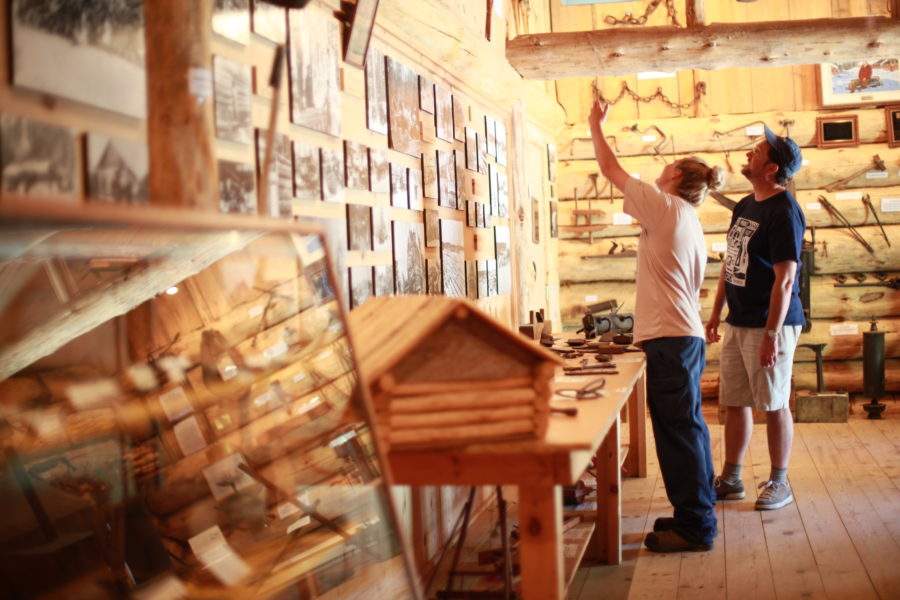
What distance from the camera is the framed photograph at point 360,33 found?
3189mm

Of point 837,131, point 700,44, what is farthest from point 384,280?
point 837,131

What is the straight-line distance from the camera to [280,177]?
2641mm

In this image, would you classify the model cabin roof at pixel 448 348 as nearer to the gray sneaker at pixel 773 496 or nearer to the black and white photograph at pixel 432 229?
the black and white photograph at pixel 432 229

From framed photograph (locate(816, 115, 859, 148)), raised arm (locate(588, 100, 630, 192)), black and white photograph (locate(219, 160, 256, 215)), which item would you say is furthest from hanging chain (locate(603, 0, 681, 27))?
black and white photograph (locate(219, 160, 256, 215))

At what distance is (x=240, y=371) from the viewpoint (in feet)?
8.61

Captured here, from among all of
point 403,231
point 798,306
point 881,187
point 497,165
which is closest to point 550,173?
point 497,165

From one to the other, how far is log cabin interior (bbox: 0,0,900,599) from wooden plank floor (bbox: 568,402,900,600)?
0.06 ft

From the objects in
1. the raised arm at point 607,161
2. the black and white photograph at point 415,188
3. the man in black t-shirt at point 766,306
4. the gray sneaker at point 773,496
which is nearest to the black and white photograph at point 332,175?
the black and white photograph at point 415,188

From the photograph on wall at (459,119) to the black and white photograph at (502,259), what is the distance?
2.94 ft

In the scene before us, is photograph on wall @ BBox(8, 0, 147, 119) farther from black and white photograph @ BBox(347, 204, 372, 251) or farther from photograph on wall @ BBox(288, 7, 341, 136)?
black and white photograph @ BBox(347, 204, 372, 251)

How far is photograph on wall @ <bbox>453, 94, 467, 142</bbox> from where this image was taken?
A: 4688mm

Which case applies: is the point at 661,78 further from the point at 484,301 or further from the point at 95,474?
the point at 95,474

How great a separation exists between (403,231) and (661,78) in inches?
213

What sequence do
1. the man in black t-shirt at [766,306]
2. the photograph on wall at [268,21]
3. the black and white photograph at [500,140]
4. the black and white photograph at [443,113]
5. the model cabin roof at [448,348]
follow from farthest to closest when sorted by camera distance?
the black and white photograph at [500,140] → the man in black t-shirt at [766,306] → the black and white photograph at [443,113] → the photograph on wall at [268,21] → the model cabin roof at [448,348]
